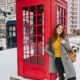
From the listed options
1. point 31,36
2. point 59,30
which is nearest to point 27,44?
point 31,36

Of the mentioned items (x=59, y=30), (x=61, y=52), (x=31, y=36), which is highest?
(x=59, y=30)

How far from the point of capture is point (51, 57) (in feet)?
12.0

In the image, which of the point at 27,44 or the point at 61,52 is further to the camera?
the point at 27,44

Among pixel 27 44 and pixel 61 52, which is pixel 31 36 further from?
pixel 61 52

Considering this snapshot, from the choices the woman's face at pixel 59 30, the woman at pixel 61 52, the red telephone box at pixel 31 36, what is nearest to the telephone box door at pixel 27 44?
the red telephone box at pixel 31 36

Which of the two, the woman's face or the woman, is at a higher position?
the woman's face

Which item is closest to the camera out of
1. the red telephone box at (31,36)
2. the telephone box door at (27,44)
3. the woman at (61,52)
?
the woman at (61,52)

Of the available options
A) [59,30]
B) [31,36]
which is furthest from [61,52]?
[31,36]

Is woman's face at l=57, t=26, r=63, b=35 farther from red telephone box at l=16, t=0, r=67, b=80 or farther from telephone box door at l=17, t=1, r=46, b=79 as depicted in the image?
telephone box door at l=17, t=1, r=46, b=79

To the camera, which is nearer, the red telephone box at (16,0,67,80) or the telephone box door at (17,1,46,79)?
the red telephone box at (16,0,67,80)

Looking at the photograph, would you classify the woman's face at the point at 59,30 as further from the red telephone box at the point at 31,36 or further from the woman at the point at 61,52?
the red telephone box at the point at 31,36

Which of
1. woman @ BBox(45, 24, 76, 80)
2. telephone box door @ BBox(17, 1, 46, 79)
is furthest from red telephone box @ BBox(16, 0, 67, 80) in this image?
woman @ BBox(45, 24, 76, 80)

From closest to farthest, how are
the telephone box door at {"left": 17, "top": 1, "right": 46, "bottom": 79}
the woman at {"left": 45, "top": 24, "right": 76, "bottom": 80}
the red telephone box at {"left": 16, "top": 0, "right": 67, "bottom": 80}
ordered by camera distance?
the woman at {"left": 45, "top": 24, "right": 76, "bottom": 80}
the red telephone box at {"left": 16, "top": 0, "right": 67, "bottom": 80}
the telephone box door at {"left": 17, "top": 1, "right": 46, "bottom": 79}

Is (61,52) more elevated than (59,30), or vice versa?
(59,30)
